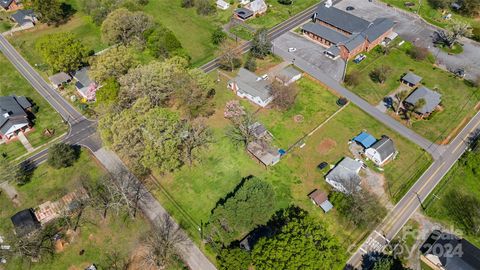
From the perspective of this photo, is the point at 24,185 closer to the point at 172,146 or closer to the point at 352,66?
the point at 172,146

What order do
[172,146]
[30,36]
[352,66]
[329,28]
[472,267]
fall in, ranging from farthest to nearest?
[30,36] → [329,28] → [352,66] → [172,146] → [472,267]

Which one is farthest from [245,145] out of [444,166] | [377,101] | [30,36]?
[30,36]

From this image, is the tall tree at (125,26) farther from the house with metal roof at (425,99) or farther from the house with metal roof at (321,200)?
the house with metal roof at (425,99)

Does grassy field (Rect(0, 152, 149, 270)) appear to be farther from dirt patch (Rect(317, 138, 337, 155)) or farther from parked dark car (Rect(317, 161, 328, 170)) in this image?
dirt patch (Rect(317, 138, 337, 155))

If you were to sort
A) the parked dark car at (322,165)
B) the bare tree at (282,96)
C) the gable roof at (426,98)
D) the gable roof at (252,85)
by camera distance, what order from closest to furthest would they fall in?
the parked dark car at (322,165)
the gable roof at (426,98)
the bare tree at (282,96)
the gable roof at (252,85)

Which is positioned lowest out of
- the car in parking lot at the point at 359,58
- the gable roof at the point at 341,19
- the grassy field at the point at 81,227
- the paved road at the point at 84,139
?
the grassy field at the point at 81,227

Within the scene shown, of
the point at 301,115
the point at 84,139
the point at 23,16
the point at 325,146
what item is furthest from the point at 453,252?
the point at 23,16

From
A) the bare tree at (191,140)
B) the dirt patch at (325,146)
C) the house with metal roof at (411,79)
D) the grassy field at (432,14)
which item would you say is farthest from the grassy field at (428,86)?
the bare tree at (191,140)
